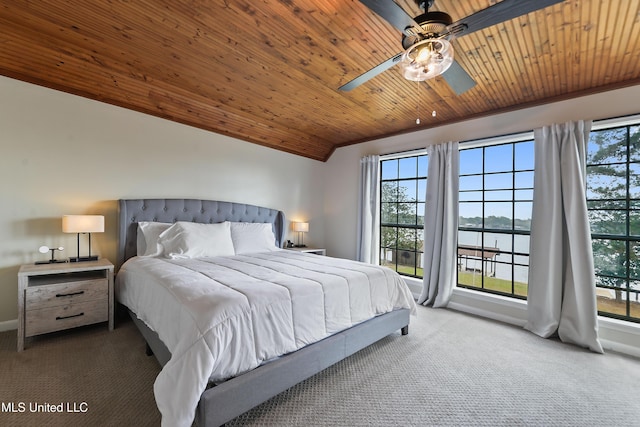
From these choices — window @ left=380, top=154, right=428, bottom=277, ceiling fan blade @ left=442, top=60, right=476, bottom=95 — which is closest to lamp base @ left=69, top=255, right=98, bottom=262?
ceiling fan blade @ left=442, top=60, right=476, bottom=95

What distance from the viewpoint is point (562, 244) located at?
287cm

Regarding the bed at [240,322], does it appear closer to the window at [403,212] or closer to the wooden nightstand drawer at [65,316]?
the wooden nightstand drawer at [65,316]

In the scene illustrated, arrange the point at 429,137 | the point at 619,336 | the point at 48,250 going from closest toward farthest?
the point at 619,336
the point at 48,250
the point at 429,137

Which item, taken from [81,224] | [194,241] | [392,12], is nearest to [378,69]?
[392,12]

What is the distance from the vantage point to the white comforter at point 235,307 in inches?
53.0

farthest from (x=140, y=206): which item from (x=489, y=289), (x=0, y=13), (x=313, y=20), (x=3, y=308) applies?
(x=489, y=289)

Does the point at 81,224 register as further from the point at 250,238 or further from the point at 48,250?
the point at 250,238

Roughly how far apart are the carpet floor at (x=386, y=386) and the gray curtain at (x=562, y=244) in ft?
0.92

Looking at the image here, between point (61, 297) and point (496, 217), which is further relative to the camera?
point (496, 217)

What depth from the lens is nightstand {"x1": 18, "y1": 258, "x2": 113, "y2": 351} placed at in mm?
2277

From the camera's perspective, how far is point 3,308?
263 cm

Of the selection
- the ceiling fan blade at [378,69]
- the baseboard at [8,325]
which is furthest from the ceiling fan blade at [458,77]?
the baseboard at [8,325]

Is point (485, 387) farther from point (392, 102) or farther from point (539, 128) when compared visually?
point (392, 102)

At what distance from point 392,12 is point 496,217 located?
321cm
